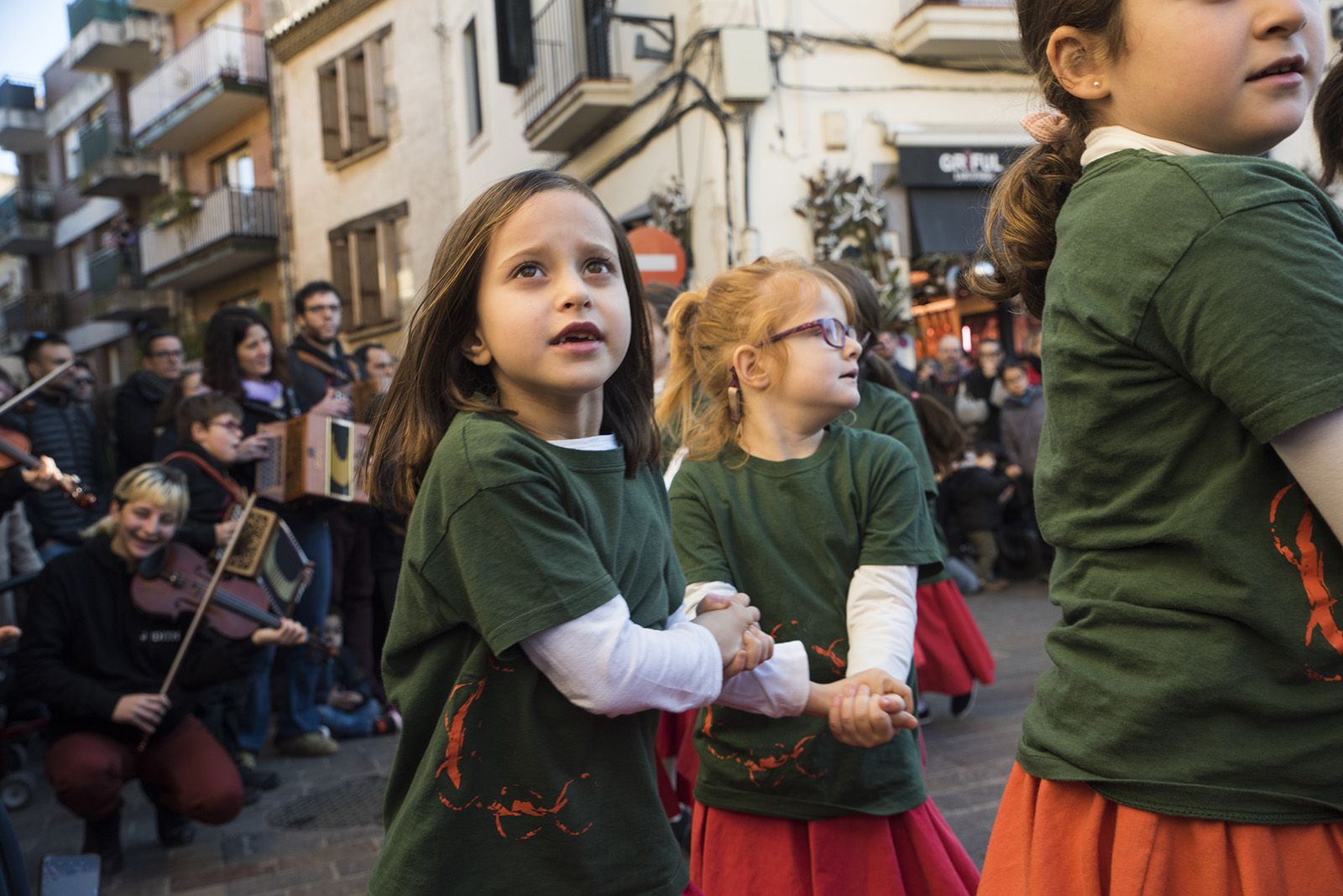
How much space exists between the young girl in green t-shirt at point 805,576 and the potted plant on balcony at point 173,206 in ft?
74.5

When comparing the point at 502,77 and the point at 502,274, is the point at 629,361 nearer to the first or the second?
the point at 502,274

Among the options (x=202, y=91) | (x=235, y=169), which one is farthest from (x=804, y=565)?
(x=235, y=169)

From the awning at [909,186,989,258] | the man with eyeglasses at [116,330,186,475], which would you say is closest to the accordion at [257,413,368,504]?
the man with eyeglasses at [116,330,186,475]

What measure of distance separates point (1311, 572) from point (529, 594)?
90cm

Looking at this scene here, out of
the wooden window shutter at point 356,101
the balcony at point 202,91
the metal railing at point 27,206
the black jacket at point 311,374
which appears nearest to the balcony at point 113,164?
the balcony at point 202,91

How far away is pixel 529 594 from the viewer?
1.55 metres

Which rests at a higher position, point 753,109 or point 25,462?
point 753,109

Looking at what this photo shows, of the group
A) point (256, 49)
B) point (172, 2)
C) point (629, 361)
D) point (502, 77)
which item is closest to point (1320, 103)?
point (629, 361)

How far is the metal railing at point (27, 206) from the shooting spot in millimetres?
31719

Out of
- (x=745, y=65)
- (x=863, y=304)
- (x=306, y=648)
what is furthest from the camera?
(x=745, y=65)

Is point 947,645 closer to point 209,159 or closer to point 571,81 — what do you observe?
point 571,81

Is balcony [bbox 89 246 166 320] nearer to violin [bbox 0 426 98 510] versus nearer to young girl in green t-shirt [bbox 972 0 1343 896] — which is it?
violin [bbox 0 426 98 510]

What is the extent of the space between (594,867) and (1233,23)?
4.14 ft

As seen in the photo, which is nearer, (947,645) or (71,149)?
(947,645)
